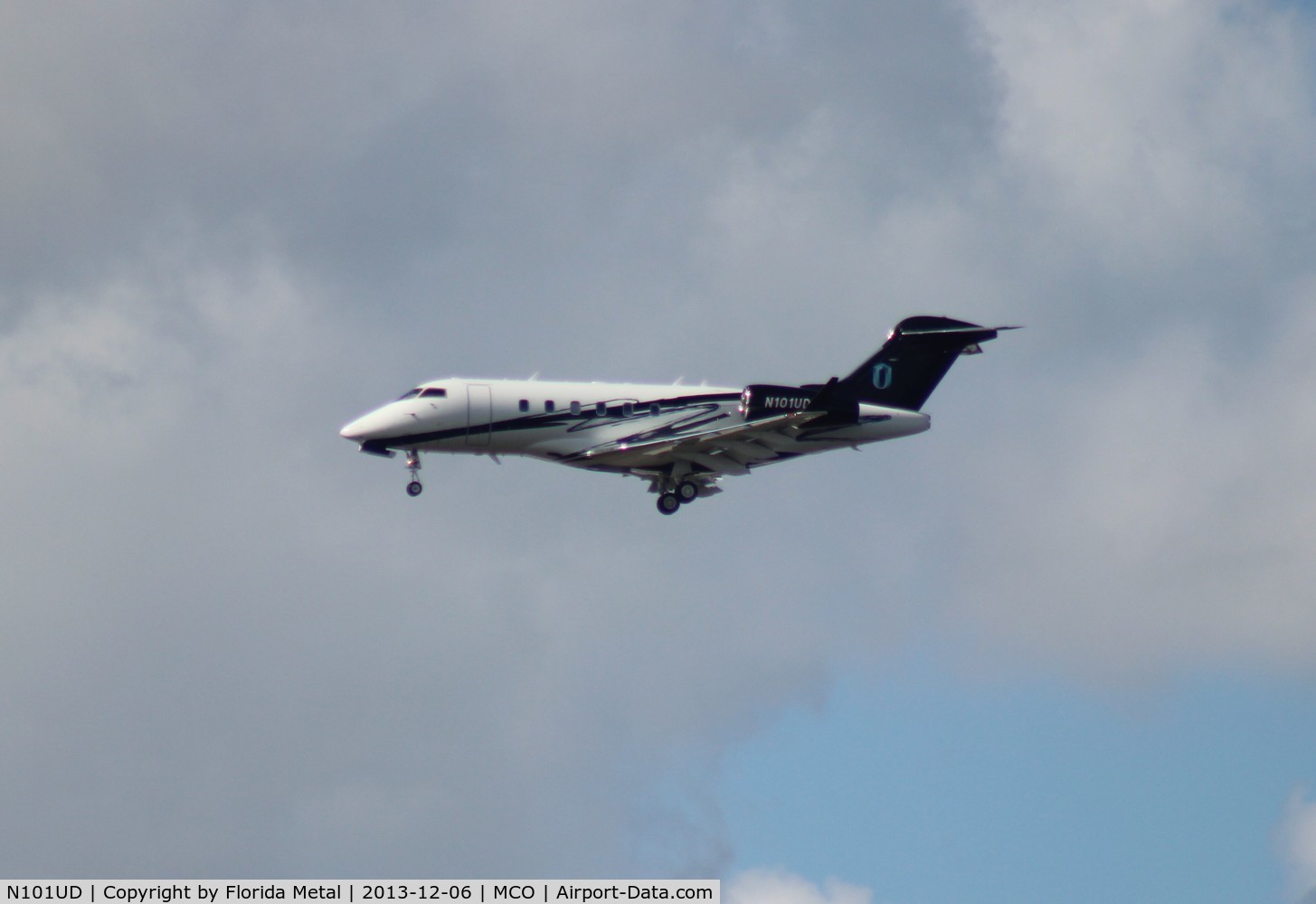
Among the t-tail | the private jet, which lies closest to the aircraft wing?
the private jet

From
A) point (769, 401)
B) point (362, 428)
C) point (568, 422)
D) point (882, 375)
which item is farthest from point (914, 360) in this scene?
point (362, 428)

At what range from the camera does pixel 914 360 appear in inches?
2495

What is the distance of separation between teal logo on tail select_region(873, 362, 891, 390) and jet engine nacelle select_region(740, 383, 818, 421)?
701 centimetres

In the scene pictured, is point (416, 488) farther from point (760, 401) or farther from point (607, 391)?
point (760, 401)

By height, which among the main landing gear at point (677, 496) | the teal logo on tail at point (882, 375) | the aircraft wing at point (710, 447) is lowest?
the main landing gear at point (677, 496)

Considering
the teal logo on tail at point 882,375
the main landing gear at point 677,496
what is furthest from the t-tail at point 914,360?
the main landing gear at point 677,496

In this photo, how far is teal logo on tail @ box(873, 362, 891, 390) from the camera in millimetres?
62844

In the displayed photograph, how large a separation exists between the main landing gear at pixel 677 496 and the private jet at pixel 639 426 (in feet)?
0.15

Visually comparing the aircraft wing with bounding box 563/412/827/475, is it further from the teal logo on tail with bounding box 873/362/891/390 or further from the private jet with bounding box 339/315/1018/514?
the teal logo on tail with bounding box 873/362/891/390

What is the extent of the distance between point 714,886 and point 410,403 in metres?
21.8

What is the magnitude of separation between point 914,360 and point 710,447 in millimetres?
10487

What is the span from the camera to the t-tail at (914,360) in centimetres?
6281

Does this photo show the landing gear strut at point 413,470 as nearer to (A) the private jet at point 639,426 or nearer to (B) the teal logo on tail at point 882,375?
(A) the private jet at point 639,426

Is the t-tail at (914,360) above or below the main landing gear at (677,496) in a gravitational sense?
above
